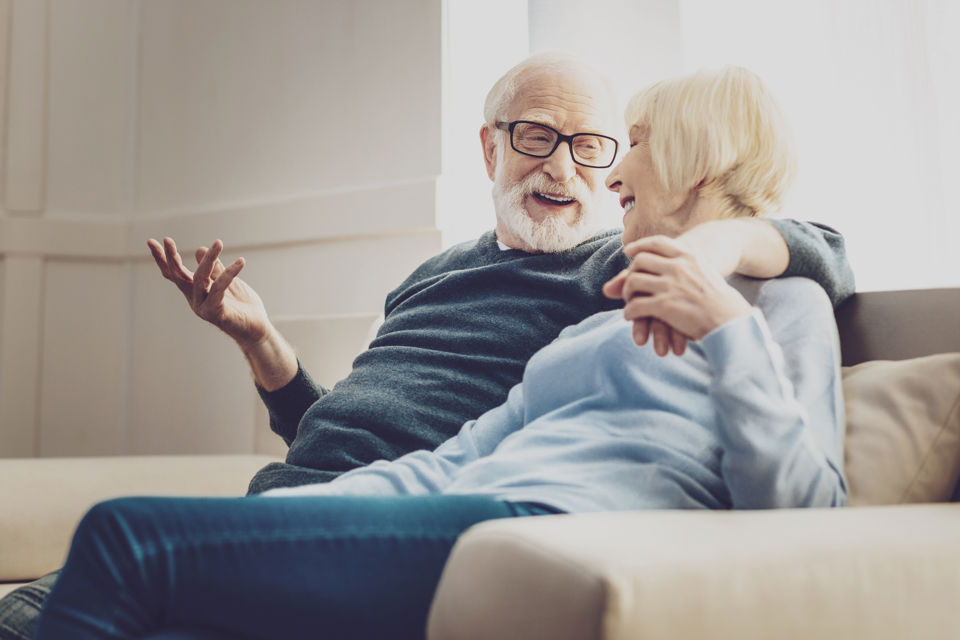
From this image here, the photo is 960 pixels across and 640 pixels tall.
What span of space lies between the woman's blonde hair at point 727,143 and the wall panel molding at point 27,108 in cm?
261

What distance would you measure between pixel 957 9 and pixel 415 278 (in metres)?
1.08

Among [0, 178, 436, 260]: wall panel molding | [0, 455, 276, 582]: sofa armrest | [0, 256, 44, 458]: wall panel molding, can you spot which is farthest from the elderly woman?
[0, 256, 44, 458]: wall panel molding

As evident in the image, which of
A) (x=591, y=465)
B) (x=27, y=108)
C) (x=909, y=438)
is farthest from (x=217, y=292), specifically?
(x=27, y=108)

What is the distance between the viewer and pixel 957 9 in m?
1.75

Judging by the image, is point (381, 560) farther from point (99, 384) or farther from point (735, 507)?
point (99, 384)

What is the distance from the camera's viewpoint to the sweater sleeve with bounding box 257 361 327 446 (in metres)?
1.73

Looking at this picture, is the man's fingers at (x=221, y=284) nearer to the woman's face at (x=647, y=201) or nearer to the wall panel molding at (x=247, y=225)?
the woman's face at (x=647, y=201)

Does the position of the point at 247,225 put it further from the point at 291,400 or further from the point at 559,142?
the point at 559,142

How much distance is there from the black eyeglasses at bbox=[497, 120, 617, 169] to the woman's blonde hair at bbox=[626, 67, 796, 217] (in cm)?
50

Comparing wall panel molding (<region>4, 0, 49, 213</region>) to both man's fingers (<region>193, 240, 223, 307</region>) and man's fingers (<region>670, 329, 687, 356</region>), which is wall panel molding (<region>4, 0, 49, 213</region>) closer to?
man's fingers (<region>193, 240, 223, 307</region>)

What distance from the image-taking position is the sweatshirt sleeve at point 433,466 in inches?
47.6

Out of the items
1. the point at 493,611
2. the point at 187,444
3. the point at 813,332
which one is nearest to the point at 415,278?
the point at 813,332

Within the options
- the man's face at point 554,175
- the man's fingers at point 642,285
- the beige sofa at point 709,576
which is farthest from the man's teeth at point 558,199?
the beige sofa at point 709,576

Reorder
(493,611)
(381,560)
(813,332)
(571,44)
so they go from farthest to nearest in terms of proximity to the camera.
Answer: (571,44) → (813,332) → (381,560) → (493,611)
